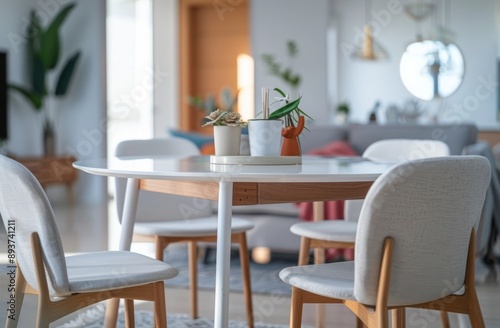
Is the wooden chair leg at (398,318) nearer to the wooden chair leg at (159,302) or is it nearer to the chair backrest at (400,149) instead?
the wooden chair leg at (159,302)

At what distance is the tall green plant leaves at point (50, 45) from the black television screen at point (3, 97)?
1.69ft

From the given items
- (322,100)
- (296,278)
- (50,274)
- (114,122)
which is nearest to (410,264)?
(296,278)

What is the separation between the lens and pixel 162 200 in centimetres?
300

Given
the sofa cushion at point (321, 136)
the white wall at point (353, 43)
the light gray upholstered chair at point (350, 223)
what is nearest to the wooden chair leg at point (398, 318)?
the light gray upholstered chair at point (350, 223)

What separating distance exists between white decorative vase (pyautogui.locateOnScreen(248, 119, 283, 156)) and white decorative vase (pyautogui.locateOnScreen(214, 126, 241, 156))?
45 mm

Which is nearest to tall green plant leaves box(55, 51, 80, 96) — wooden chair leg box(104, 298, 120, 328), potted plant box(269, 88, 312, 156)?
wooden chair leg box(104, 298, 120, 328)

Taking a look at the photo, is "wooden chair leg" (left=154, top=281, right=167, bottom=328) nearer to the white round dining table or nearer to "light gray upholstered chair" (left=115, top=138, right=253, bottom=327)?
the white round dining table

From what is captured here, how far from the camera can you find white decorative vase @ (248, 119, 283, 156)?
223 cm

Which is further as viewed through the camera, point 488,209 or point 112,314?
point 488,209

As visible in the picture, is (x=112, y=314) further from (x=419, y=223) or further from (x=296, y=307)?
(x=419, y=223)

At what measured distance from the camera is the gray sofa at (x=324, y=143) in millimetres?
4125

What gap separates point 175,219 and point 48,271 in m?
1.31

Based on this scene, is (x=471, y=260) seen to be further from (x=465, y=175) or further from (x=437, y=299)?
(x=465, y=175)

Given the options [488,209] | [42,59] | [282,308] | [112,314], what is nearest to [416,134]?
[488,209]
